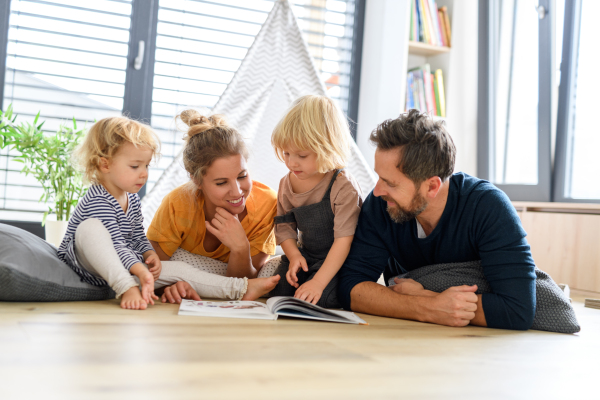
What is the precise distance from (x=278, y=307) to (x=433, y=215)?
489 millimetres

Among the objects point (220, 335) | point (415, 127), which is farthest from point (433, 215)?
point (220, 335)

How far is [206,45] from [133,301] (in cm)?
212

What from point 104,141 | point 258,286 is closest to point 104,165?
point 104,141

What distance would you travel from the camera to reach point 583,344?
4.12 feet

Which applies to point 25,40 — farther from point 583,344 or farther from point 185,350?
point 583,344

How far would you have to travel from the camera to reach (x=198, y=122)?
172cm

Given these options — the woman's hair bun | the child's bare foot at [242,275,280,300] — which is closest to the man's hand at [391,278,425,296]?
the child's bare foot at [242,275,280,300]

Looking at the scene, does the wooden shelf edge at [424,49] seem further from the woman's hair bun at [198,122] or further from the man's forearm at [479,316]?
the man's forearm at [479,316]

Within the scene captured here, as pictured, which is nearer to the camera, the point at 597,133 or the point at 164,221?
the point at 164,221

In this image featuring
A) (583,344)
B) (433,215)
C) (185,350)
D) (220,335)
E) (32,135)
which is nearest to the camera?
(185,350)

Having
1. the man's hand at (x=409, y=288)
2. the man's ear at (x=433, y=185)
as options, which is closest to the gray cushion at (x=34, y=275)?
the man's hand at (x=409, y=288)

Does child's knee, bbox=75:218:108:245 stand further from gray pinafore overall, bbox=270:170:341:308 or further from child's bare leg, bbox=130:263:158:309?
gray pinafore overall, bbox=270:170:341:308

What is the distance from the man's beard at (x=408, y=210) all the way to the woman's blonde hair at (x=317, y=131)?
0.23 metres

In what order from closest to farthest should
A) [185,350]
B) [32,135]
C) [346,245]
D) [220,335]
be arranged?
[185,350]
[220,335]
[346,245]
[32,135]
